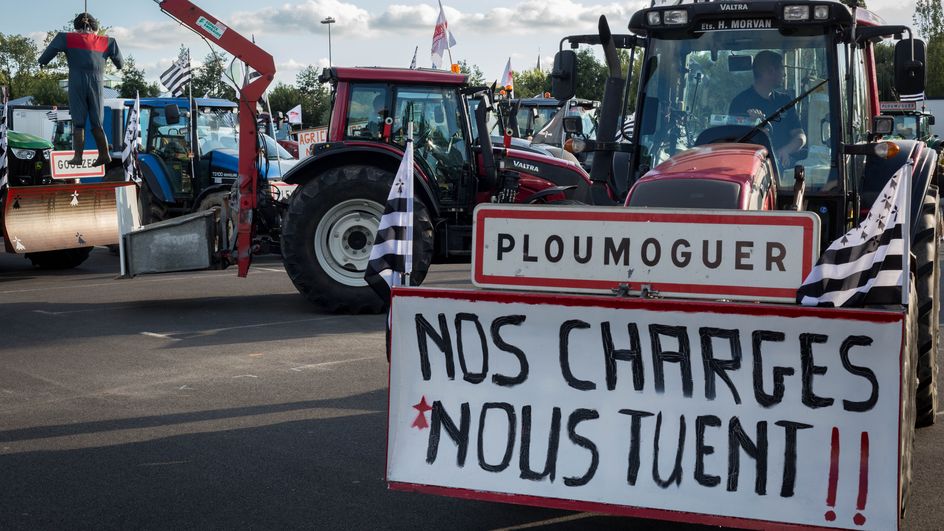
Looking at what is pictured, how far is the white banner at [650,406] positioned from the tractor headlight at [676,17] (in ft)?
9.01

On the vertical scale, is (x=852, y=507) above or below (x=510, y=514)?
above

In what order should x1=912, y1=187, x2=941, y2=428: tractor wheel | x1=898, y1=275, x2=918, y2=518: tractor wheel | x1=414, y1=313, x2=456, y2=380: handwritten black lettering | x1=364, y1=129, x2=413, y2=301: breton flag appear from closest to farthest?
x1=898, y1=275, x2=918, y2=518: tractor wheel → x1=414, y1=313, x2=456, y2=380: handwritten black lettering → x1=364, y1=129, x2=413, y2=301: breton flag → x1=912, y1=187, x2=941, y2=428: tractor wheel

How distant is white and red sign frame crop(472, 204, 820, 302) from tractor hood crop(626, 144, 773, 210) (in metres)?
0.83

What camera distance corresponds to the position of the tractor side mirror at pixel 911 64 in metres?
6.39

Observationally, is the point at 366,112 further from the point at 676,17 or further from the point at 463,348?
the point at 463,348

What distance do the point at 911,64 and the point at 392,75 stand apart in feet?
19.9

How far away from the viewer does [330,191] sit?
428 inches

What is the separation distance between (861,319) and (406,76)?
8.17 meters

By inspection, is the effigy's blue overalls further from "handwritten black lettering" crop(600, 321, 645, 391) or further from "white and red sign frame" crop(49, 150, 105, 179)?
"handwritten black lettering" crop(600, 321, 645, 391)

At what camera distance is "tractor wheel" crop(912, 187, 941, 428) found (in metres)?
6.00

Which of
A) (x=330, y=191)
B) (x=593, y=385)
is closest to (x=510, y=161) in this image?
(x=330, y=191)

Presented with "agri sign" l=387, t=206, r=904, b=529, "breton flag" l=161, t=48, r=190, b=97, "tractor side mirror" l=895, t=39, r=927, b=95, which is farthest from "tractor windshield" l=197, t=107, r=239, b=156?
"agri sign" l=387, t=206, r=904, b=529

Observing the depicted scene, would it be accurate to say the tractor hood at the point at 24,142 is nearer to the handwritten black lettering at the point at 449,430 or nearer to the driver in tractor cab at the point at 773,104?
the driver in tractor cab at the point at 773,104

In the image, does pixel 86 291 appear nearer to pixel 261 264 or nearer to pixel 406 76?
pixel 261 264
